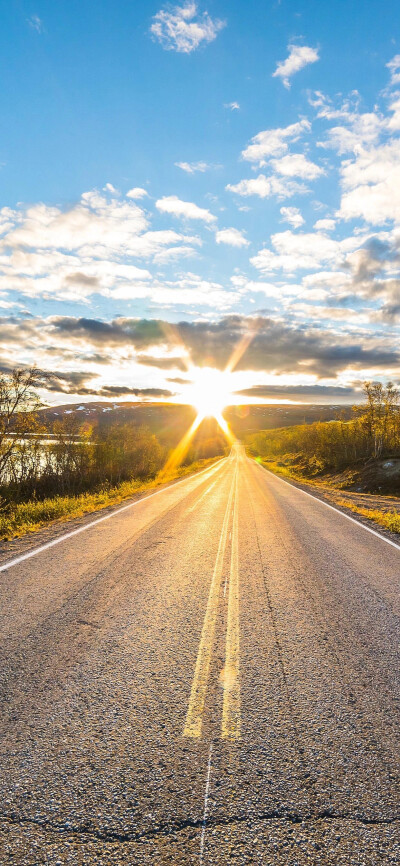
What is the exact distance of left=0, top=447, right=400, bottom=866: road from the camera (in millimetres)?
2205

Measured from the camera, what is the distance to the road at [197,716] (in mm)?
2205

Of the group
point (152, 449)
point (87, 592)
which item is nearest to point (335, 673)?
point (87, 592)

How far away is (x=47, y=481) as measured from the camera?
31125 mm

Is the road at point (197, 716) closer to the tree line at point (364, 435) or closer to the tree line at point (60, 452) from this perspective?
the tree line at point (60, 452)

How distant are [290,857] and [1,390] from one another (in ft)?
54.3

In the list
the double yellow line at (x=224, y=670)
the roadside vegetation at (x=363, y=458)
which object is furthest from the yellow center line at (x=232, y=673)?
the roadside vegetation at (x=363, y=458)

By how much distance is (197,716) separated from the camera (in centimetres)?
315

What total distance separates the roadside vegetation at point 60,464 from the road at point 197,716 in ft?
17.3

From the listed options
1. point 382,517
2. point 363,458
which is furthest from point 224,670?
point 363,458

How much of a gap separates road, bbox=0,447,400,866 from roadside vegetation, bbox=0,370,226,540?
5.26 metres

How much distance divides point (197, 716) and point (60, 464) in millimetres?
30582

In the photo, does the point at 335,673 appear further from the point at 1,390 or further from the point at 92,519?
the point at 1,390

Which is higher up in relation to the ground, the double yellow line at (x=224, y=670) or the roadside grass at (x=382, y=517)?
the double yellow line at (x=224, y=670)

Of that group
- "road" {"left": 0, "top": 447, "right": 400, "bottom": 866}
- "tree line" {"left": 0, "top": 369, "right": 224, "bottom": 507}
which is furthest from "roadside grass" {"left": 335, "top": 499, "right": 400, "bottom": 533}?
"tree line" {"left": 0, "top": 369, "right": 224, "bottom": 507}
